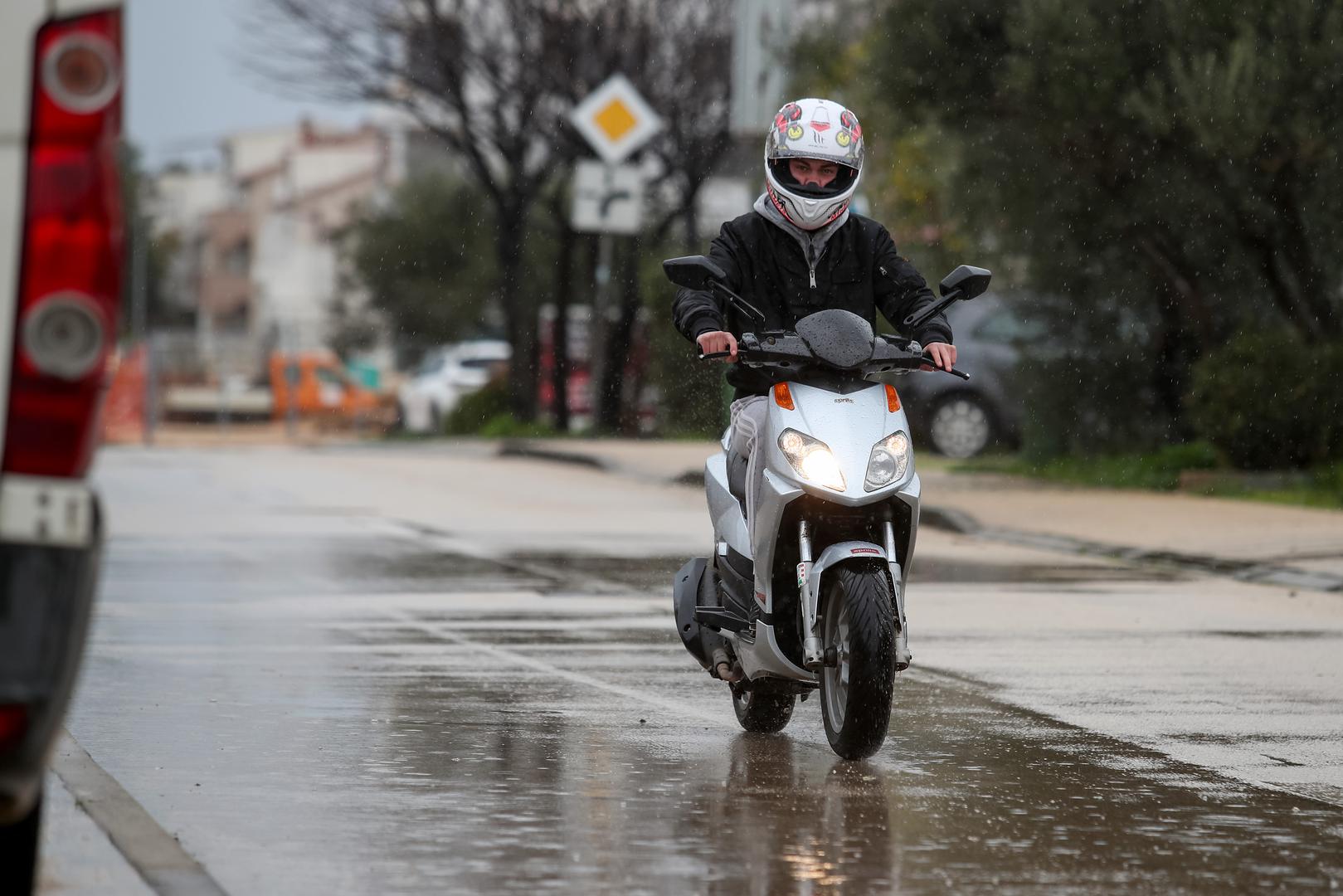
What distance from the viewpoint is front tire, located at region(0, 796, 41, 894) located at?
4.87 metres

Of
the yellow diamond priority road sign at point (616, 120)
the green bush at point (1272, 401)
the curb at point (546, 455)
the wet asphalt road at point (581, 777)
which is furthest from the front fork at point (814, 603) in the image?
the yellow diamond priority road sign at point (616, 120)

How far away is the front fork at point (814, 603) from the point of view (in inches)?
285

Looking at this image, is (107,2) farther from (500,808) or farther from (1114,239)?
(1114,239)

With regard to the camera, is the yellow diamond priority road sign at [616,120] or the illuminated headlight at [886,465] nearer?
the illuminated headlight at [886,465]

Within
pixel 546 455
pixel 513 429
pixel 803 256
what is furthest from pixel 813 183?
pixel 513 429

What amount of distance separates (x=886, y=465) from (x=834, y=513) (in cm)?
21

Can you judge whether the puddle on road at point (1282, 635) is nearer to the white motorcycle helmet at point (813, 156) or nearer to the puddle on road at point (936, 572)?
the puddle on road at point (936, 572)

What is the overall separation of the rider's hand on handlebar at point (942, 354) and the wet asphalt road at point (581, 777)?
3.84 ft

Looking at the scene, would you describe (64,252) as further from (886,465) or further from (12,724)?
(886,465)

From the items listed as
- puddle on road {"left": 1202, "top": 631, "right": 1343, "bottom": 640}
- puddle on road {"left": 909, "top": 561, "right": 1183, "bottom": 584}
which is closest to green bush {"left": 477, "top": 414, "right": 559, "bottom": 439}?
puddle on road {"left": 909, "top": 561, "right": 1183, "bottom": 584}

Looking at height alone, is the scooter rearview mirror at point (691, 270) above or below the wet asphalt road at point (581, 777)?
above

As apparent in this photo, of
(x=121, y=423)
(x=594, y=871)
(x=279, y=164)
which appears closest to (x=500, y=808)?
(x=594, y=871)

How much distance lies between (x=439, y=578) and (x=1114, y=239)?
896 cm

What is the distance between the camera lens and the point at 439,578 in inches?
546
